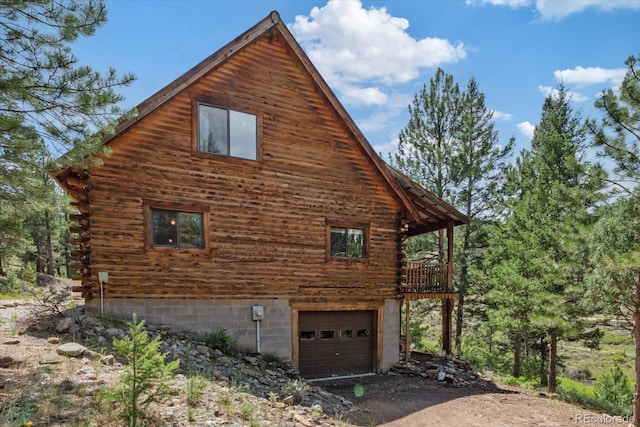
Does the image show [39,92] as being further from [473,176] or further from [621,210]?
[473,176]

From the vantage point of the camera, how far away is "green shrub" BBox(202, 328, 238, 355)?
10.5 m

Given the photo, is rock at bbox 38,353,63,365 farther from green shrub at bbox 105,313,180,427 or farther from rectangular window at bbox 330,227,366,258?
rectangular window at bbox 330,227,366,258

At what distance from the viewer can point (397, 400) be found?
10.8m

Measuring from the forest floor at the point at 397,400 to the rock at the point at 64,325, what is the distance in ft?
1.12

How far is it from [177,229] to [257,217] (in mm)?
2325

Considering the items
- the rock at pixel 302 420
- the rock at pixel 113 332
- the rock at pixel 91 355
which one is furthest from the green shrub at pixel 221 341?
the rock at pixel 302 420

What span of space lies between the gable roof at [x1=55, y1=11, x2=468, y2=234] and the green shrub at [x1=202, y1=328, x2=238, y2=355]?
5.58m

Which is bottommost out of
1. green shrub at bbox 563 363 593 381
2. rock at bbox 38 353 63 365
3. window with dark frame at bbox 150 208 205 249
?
green shrub at bbox 563 363 593 381

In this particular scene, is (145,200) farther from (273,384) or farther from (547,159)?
(547,159)

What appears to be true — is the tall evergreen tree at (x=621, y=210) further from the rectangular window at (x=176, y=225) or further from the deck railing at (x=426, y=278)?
the rectangular window at (x=176, y=225)

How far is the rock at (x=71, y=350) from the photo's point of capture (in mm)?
7219

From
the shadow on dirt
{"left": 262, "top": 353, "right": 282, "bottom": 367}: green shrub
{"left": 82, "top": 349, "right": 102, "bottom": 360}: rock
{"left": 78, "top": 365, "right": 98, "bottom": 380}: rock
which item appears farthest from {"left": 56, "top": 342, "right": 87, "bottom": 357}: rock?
the shadow on dirt

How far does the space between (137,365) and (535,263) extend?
15611 mm

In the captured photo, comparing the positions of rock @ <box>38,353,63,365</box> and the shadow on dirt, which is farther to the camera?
the shadow on dirt
